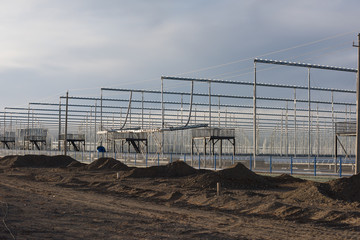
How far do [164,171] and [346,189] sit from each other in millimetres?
13013

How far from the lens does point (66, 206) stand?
48.7 ft

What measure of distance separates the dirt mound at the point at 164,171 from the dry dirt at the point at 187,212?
4.18m

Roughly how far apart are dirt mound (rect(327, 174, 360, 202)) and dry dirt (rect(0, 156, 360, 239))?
0.03 meters

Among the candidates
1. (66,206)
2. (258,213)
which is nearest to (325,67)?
(258,213)

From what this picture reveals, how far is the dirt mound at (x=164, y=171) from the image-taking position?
27.8m

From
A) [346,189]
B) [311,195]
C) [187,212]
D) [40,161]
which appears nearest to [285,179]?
[346,189]

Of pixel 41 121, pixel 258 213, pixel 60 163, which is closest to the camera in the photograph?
pixel 258 213

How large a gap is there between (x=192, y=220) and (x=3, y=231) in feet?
15.0

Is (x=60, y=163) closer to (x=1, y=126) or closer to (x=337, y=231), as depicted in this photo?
(x=337, y=231)

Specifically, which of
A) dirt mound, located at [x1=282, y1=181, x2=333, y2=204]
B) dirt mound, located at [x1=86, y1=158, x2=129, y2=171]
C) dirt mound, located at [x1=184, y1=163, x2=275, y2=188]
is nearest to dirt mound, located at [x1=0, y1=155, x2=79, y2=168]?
dirt mound, located at [x1=86, y1=158, x2=129, y2=171]

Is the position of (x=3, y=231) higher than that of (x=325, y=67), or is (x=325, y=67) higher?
(x=325, y=67)

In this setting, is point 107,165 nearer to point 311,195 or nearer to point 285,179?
point 285,179

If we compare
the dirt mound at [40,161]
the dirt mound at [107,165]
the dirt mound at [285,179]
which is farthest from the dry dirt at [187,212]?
the dirt mound at [40,161]

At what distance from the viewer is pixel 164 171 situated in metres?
28.5
